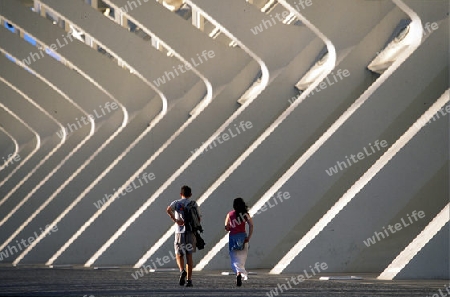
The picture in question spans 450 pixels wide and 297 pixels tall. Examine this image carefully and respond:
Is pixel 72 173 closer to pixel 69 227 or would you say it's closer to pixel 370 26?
pixel 69 227

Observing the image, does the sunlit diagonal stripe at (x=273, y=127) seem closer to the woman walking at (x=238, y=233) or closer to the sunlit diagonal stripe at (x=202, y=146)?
the sunlit diagonal stripe at (x=202, y=146)

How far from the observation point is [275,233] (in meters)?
23.6

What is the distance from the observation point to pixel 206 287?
1836 cm

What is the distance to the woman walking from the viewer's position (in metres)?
18.6

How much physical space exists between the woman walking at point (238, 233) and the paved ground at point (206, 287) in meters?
0.28

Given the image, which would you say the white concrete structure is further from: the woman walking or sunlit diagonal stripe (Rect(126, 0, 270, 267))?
the woman walking

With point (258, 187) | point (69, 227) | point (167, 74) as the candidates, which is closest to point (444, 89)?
point (258, 187)

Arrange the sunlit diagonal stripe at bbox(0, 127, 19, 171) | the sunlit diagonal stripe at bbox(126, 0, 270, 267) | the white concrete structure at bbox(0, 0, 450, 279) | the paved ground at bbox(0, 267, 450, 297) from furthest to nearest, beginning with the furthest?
the sunlit diagonal stripe at bbox(0, 127, 19, 171), the sunlit diagonal stripe at bbox(126, 0, 270, 267), the white concrete structure at bbox(0, 0, 450, 279), the paved ground at bbox(0, 267, 450, 297)

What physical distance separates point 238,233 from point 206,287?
1.03 metres

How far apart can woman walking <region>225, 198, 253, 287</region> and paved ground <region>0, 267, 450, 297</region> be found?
0.28 metres

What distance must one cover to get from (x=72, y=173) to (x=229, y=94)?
13.0 m

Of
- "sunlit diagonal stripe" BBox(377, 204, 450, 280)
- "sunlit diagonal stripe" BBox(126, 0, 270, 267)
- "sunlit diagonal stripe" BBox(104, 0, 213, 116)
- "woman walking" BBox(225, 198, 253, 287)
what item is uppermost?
"sunlit diagonal stripe" BBox(104, 0, 213, 116)

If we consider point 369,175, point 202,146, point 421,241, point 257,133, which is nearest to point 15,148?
point 202,146

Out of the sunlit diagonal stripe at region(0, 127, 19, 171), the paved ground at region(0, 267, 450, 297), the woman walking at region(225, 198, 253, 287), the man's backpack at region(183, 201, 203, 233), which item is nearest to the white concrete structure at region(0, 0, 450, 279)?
the paved ground at region(0, 267, 450, 297)
